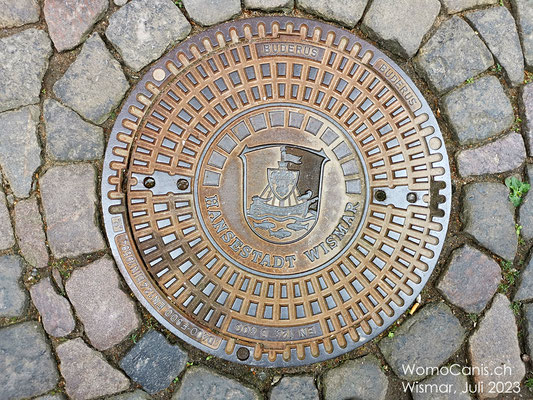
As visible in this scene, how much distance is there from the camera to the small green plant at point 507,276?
2207 millimetres

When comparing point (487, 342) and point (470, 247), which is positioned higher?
point (470, 247)

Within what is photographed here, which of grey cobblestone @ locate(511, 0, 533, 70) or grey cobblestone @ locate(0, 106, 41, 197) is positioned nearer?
grey cobblestone @ locate(0, 106, 41, 197)

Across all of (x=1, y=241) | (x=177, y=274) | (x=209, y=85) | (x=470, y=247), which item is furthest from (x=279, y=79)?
(x=1, y=241)

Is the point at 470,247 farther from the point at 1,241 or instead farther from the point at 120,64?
the point at 1,241

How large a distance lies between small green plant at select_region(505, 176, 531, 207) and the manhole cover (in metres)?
0.39

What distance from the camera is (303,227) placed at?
6.95 ft

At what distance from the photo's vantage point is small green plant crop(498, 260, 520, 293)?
7.24 ft

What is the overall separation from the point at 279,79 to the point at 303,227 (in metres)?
0.71

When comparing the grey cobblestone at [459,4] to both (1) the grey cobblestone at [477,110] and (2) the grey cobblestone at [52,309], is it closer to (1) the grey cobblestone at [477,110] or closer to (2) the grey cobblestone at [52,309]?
(1) the grey cobblestone at [477,110]

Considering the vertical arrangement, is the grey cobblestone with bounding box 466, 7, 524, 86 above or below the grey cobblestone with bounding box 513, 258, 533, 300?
above

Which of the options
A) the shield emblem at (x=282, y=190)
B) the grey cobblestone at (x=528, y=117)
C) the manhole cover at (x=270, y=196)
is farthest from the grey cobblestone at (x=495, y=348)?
the shield emblem at (x=282, y=190)

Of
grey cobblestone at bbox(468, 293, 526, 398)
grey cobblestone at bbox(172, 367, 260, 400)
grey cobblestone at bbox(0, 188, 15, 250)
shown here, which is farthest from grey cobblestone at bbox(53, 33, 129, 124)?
grey cobblestone at bbox(468, 293, 526, 398)

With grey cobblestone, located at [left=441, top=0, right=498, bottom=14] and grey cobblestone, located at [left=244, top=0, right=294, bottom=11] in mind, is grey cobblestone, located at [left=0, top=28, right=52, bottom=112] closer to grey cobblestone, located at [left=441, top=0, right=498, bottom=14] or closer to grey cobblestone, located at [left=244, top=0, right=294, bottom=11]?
grey cobblestone, located at [left=244, top=0, right=294, bottom=11]

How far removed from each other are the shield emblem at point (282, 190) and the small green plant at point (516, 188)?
36.4 inches
